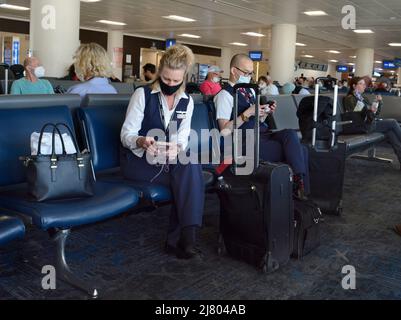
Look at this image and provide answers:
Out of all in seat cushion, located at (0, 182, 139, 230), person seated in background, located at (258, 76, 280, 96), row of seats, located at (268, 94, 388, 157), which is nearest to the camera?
seat cushion, located at (0, 182, 139, 230)

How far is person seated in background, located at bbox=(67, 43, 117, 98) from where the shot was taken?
3330 millimetres

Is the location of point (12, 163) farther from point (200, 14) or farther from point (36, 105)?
point (200, 14)

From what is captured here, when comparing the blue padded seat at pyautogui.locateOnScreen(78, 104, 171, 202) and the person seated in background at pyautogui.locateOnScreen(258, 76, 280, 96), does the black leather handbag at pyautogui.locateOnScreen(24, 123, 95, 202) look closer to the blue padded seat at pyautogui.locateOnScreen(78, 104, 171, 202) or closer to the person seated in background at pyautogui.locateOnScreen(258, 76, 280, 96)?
the blue padded seat at pyautogui.locateOnScreen(78, 104, 171, 202)

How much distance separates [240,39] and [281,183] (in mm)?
19911

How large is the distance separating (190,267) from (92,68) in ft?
5.14

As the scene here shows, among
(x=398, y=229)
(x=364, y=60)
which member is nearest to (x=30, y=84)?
(x=398, y=229)

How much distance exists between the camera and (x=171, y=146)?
2684 mm

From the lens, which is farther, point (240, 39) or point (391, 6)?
point (240, 39)

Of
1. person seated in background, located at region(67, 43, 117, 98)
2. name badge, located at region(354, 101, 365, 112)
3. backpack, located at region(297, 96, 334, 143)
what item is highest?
person seated in background, located at region(67, 43, 117, 98)

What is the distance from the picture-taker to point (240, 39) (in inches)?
855

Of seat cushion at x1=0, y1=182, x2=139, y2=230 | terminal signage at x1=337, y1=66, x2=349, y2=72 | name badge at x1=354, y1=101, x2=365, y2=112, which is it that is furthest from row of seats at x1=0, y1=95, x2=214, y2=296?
terminal signage at x1=337, y1=66, x2=349, y2=72

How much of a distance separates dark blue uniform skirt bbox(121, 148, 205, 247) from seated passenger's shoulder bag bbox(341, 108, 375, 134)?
3439 mm
